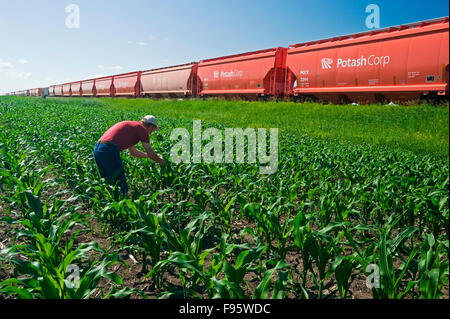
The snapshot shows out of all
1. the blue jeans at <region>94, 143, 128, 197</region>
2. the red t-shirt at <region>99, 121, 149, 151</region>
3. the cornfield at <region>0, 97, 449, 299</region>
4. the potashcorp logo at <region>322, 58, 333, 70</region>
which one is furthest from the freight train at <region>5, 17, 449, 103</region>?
the blue jeans at <region>94, 143, 128, 197</region>

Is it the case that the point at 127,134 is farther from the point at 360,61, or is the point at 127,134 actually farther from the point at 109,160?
the point at 360,61

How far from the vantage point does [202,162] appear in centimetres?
648

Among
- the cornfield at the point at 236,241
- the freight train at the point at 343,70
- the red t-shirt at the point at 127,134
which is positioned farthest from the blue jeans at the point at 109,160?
the freight train at the point at 343,70

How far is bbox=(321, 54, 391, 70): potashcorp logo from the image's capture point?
1424 cm

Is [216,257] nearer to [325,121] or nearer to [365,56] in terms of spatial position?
[325,121]

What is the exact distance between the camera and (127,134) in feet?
17.9

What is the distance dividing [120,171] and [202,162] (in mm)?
1837

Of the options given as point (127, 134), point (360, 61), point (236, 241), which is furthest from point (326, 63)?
point (236, 241)

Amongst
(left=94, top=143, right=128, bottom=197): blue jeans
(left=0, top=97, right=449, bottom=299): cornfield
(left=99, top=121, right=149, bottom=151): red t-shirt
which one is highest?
(left=99, top=121, right=149, bottom=151): red t-shirt

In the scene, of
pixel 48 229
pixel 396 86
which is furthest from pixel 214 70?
pixel 48 229

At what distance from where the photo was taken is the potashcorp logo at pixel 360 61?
46.7 ft

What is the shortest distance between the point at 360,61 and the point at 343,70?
1000 millimetres

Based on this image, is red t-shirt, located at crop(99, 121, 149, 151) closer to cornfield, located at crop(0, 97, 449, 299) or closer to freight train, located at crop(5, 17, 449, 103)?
cornfield, located at crop(0, 97, 449, 299)

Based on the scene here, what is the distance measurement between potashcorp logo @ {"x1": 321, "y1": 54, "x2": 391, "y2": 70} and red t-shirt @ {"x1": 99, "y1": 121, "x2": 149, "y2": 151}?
12853 millimetres
